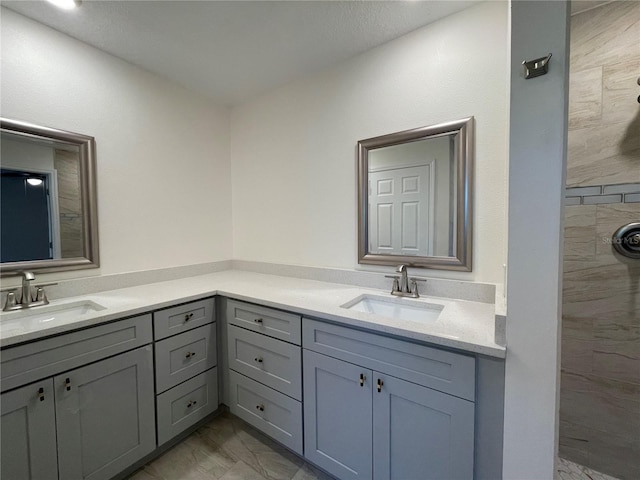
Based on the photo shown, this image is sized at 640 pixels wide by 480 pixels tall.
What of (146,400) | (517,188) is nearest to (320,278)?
(146,400)

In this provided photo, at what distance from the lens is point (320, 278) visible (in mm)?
1951

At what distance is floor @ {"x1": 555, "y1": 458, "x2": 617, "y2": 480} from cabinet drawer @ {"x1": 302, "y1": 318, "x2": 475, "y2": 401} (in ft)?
3.61

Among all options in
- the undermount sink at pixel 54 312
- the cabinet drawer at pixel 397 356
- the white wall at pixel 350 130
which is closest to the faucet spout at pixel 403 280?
the white wall at pixel 350 130

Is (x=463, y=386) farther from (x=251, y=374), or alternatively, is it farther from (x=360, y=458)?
(x=251, y=374)

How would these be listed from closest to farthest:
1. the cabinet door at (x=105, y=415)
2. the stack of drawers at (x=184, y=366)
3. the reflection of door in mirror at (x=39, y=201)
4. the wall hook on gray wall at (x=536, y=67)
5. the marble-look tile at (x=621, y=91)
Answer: the wall hook on gray wall at (x=536, y=67), the cabinet door at (x=105, y=415), the marble-look tile at (x=621, y=91), the reflection of door in mirror at (x=39, y=201), the stack of drawers at (x=184, y=366)

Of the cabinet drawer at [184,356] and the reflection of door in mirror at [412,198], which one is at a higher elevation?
the reflection of door in mirror at [412,198]

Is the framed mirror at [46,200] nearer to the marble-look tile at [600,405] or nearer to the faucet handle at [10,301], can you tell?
the faucet handle at [10,301]

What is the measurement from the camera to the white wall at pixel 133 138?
1.46 metres

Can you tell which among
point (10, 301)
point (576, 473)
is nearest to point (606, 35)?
point (576, 473)

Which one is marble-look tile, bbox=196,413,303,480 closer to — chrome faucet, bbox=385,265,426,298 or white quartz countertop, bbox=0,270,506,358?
white quartz countertop, bbox=0,270,506,358

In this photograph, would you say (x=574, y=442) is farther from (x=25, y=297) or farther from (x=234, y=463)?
(x=25, y=297)

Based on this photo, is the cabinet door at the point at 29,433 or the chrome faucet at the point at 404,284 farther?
the chrome faucet at the point at 404,284

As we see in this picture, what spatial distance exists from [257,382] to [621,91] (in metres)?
2.41

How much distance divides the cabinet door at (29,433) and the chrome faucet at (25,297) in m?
0.50
